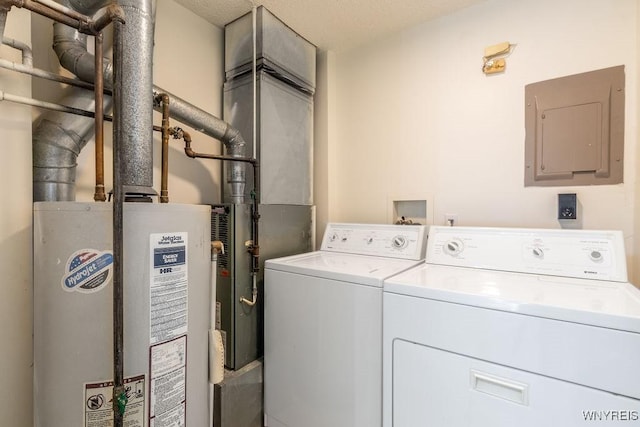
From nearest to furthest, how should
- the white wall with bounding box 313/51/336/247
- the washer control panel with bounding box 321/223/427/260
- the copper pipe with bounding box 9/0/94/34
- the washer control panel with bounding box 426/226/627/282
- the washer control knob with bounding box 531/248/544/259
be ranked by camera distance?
the copper pipe with bounding box 9/0/94/34
the washer control panel with bounding box 426/226/627/282
the washer control knob with bounding box 531/248/544/259
the washer control panel with bounding box 321/223/427/260
the white wall with bounding box 313/51/336/247

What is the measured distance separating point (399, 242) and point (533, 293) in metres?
0.71

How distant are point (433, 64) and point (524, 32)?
45 centimetres

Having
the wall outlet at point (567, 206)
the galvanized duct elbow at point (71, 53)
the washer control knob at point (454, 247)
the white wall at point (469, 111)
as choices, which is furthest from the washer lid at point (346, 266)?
the galvanized duct elbow at point (71, 53)

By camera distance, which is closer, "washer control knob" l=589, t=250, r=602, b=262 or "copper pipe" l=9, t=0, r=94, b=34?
"copper pipe" l=9, t=0, r=94, b=34

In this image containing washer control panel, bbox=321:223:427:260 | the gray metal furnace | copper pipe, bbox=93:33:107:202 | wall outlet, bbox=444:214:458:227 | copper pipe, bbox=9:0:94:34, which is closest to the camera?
copper pipe, bbox=9:0:94:34

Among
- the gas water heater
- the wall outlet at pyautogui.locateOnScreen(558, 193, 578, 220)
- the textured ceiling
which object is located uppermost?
the textured ceiling

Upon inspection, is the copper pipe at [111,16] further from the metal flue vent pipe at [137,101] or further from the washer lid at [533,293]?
the washer lid at [533,293]

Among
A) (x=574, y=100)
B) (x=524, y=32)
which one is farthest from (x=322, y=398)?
(x=524, y=32)

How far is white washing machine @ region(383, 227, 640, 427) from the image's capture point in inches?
29.9

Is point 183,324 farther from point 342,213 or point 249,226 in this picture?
point 342,213

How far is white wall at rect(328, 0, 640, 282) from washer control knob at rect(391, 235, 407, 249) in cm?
29

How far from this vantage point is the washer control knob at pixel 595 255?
1127 millimetres

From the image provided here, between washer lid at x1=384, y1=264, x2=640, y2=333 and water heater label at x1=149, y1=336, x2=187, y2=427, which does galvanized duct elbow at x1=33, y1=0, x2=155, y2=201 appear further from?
washer lid at x1=384, y1=264, x2=640, y2=333

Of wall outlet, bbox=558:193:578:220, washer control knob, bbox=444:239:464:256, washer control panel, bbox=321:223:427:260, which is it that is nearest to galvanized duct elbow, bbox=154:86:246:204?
washer control panel, bbox=321:223:427:260
